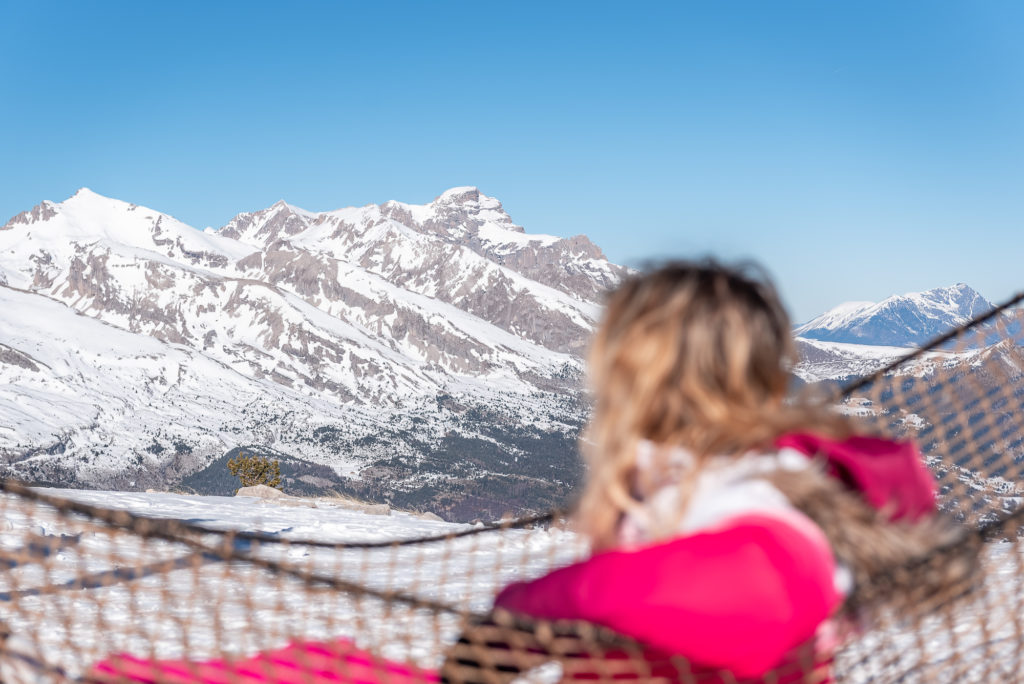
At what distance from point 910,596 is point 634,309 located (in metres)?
0.69

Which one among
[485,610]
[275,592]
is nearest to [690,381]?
[485,610]

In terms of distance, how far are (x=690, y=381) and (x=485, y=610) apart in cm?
117

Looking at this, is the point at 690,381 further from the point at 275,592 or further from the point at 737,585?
the point at 275,592

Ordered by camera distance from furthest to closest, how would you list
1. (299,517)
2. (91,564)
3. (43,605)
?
1. (299,517)
2. (91,564)
3. (43,605)

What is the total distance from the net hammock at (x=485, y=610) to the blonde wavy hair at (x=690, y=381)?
0.26 metres

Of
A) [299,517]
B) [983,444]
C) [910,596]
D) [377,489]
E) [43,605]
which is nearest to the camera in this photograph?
[910,596]

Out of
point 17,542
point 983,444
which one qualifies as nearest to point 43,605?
point 17,542

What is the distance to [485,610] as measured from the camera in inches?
84.4

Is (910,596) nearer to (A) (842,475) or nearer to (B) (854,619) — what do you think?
(B) (854,619)

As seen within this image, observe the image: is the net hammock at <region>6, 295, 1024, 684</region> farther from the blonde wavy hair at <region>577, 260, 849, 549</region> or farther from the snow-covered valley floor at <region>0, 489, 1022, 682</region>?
the blonde wavy hair at <region>577, 260, 849, 549</region>

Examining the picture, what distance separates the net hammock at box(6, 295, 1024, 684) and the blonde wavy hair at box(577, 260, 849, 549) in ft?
0.87

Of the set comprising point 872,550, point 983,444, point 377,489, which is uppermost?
point 377,489

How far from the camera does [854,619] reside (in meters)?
1.32

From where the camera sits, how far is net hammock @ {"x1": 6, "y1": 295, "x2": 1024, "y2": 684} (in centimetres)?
145
